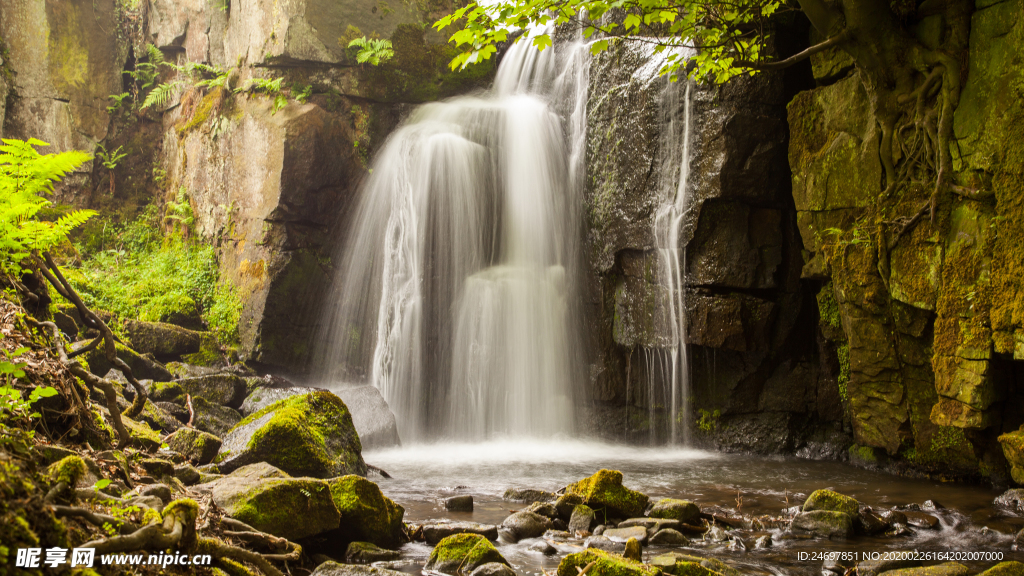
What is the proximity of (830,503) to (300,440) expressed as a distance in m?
5.37

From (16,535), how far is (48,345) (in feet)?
9.96

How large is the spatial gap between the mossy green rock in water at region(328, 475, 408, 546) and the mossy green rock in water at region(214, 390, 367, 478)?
130 cm

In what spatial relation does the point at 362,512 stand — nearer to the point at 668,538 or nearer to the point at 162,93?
the point at 668,538

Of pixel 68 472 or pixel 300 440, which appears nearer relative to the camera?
pixel 68 472

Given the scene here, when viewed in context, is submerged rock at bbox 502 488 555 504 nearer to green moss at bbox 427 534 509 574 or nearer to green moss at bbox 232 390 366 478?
green moss at bbox 232 390 366 478

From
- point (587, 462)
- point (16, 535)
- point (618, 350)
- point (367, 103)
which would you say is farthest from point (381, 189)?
point (16, 535)

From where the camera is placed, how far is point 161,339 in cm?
1224

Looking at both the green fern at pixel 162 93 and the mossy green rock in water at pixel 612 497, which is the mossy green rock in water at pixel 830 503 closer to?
the mossy green rock in water at pixel 612 497

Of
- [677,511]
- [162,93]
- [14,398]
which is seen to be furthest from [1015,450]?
[162,93]

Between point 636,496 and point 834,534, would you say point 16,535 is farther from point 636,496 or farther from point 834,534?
point 834,534

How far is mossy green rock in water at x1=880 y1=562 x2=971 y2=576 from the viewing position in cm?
444

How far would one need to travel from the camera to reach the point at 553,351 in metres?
12.5

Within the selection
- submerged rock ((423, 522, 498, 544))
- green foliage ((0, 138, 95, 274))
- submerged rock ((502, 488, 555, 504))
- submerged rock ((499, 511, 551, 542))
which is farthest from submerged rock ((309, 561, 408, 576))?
submerged rock ((502, 488, 555, 504))

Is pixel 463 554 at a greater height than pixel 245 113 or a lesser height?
lesser
